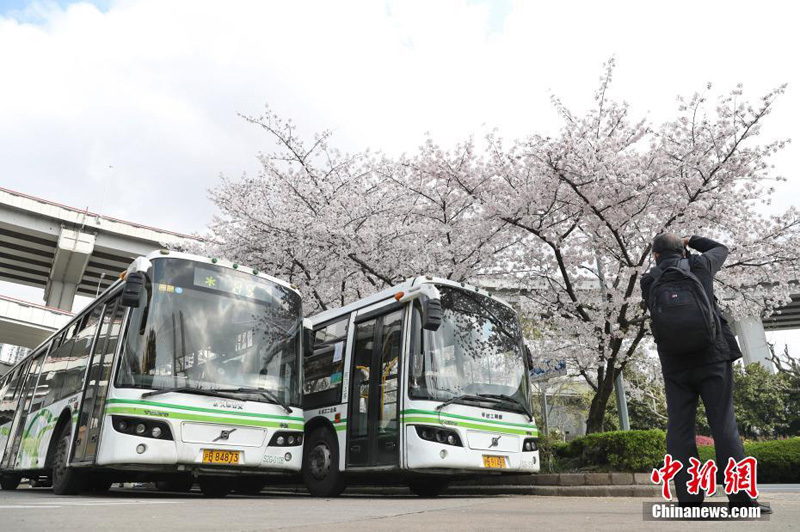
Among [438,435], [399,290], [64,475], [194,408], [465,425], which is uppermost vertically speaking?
[399,290]

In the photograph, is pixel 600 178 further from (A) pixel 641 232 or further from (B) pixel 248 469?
(B) pixel 248 469

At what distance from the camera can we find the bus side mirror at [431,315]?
752cm

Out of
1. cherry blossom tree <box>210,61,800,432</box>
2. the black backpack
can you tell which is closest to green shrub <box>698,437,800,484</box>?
cherry blossom tree <box>210,61,800,432</box>

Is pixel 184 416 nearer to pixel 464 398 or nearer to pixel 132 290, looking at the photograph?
pixel 132 290

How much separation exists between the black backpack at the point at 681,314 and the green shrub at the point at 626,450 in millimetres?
6074

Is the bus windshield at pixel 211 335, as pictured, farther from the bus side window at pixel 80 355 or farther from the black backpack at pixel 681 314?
the black backpack at pixel 681 314

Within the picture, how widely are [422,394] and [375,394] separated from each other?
94 centimetres

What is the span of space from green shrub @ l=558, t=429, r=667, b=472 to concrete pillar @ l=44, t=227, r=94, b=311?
105ft

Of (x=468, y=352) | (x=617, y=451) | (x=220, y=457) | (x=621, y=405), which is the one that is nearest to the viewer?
(x=220, y=457)

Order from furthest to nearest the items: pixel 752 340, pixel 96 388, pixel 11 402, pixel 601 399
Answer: pixel 752 340 < pixel 11 402 < pixel 601 399 < pixel 96 388

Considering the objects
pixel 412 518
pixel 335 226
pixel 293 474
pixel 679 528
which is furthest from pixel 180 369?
pixel 335 226

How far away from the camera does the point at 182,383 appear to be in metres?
7.14

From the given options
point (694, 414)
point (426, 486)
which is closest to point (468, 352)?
point (426, 486)

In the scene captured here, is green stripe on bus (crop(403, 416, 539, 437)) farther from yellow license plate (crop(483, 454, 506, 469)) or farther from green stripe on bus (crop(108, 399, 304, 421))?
green stripe on bus (crop(108, 399, 304, 421))
